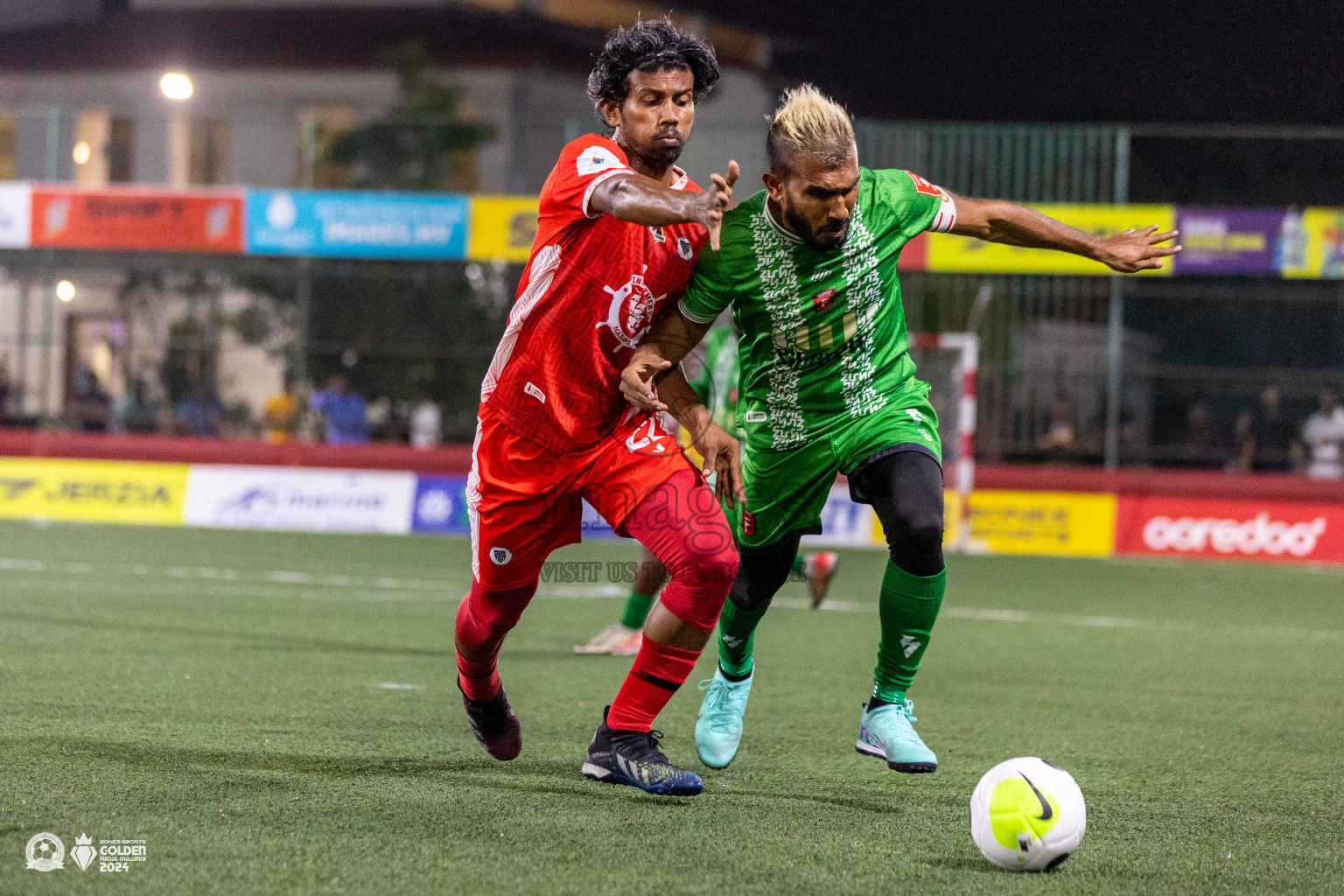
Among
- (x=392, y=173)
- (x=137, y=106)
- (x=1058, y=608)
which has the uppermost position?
(x=137, y=106)

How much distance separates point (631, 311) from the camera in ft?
13.5

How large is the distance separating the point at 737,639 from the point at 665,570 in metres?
1.79

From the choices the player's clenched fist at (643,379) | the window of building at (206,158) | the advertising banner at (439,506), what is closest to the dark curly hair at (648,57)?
the player's clenched fist at (643,379)

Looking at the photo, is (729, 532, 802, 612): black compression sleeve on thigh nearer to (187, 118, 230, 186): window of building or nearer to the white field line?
the white field line

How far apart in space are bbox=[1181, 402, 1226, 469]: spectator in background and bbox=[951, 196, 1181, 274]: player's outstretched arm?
1332 cm

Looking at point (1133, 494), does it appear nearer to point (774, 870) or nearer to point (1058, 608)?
point (1058, 608)

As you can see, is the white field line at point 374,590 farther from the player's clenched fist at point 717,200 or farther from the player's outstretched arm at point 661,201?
the player's clenched fist at point 717,200

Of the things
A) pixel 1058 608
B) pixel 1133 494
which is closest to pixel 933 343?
pixel 1133 494

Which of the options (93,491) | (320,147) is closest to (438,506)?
(93,491)

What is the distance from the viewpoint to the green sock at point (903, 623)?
434 centimetres

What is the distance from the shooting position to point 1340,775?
4680 mm

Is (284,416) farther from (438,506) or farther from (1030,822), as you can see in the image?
(1030,822)

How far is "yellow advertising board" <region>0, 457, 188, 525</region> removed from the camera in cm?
1702

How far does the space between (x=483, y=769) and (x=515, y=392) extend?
120 centimetres
